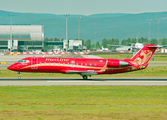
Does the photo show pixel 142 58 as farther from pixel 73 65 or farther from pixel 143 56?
pixel 73 65

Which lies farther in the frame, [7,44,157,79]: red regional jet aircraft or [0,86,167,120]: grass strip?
[7,44,157,79]: red regional jet aircraft

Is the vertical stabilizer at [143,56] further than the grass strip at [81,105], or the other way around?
the vertical stabilizer at [143,56]

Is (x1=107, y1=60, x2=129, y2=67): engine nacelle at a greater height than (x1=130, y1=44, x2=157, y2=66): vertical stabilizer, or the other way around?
(x1=130, y1=44, x2=157, y2=66): vertical stabilizer

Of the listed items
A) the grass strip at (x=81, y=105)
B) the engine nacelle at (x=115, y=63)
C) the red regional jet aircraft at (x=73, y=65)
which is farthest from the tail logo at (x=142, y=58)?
the grass strip at (x=81, y=105)

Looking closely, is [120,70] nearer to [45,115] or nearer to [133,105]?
[133,105]

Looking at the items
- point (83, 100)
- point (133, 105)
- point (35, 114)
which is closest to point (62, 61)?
point (83, 100)

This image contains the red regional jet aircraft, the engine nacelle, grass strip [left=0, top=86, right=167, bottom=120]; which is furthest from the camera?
the engine nacelle

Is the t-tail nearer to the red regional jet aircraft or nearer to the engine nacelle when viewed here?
the red regional jet aircraft

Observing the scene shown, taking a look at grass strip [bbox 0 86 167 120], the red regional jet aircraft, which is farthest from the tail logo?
grass strip [bbox 0 86 167 120]

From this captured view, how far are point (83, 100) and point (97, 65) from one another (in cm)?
1804

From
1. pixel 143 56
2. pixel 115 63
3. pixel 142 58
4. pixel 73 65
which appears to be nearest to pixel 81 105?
pixel 73 65

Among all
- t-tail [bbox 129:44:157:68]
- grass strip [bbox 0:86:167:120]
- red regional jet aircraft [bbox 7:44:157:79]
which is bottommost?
grass strip [bbox 0:86:167:120]

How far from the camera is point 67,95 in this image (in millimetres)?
26844

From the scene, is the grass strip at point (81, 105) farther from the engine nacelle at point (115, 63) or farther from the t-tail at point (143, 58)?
the t-tail at point (143, 58)
